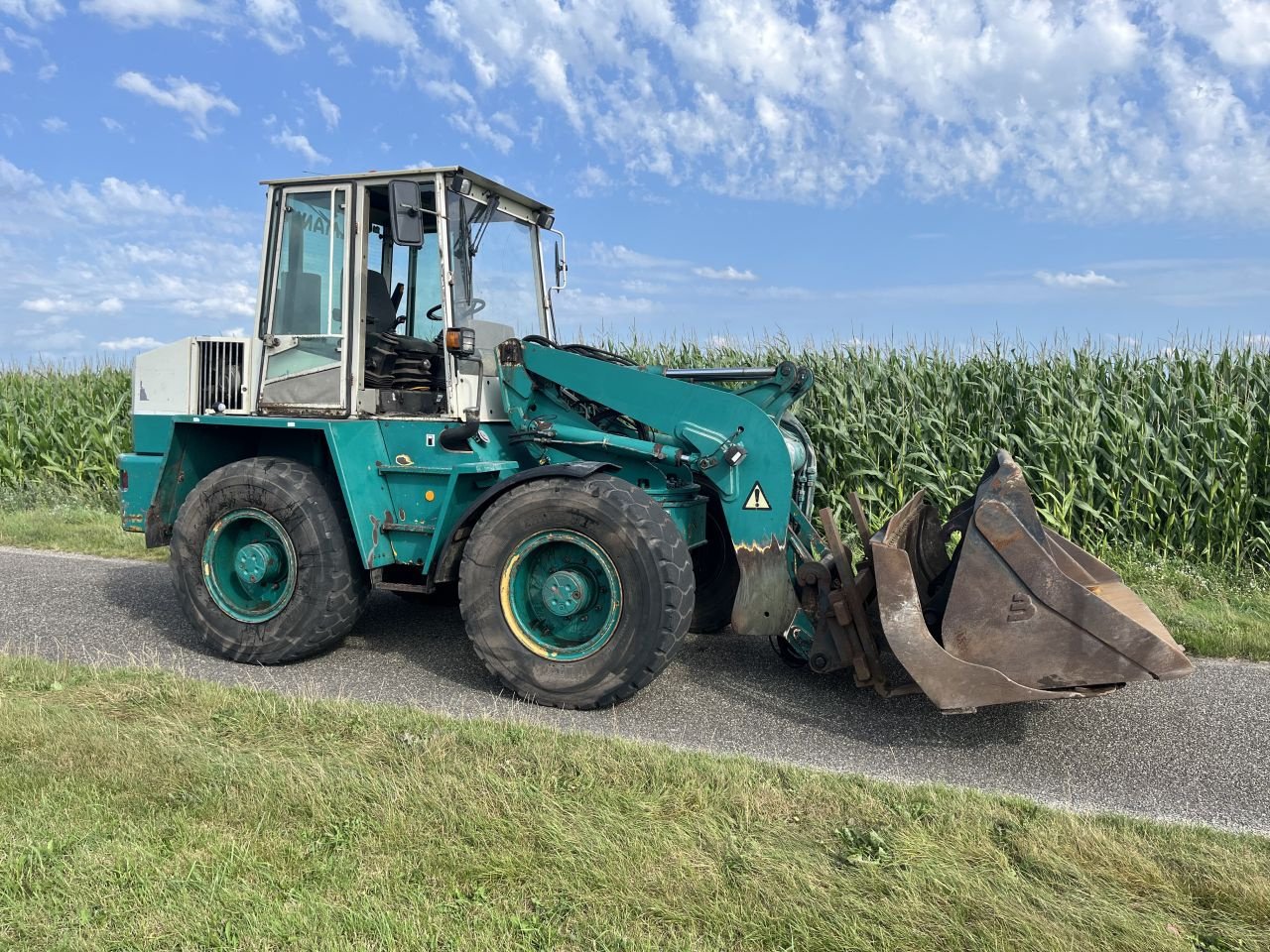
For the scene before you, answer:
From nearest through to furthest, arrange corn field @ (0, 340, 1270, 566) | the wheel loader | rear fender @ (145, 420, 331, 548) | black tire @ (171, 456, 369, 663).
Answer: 1. the wheel loader
2. black tire @ (171, 456, 369, 663)
3. rear fender @ (145, 420, 331, 548)
4. corn field @ (0, 340, 1270, 566)

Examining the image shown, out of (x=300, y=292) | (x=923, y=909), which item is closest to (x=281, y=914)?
(x=923, y=909)

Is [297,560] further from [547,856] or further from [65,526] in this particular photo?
[65,526]

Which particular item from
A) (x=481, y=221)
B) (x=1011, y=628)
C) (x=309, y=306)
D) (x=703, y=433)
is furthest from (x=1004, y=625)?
(x=309, y=306)

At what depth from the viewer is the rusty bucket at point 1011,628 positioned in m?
4.45

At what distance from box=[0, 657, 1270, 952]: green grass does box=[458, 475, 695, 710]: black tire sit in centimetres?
67

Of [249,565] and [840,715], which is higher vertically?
[249,565]

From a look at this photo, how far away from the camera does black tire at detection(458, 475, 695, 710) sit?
5.10 metres

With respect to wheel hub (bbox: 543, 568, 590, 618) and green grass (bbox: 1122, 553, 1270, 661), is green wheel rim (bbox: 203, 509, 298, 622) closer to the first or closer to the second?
wheel hub (bbox: 543, 568, 590, 618)

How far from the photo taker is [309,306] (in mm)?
6273

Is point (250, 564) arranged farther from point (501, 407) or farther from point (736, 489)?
point (736, 489)

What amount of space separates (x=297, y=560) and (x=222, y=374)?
137 cm

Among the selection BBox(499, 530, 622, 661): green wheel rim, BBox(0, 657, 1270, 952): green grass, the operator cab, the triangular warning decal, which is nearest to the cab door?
the operator cab

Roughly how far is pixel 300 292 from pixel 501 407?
1.41 m

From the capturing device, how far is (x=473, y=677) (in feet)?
19.5
